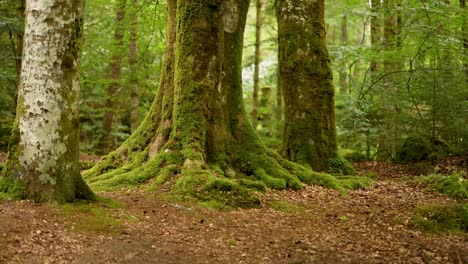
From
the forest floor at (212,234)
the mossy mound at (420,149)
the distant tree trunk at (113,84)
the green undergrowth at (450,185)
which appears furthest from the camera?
the distant tree trunk at (113,84)

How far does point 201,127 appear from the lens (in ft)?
26.6

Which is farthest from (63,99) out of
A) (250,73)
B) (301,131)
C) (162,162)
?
(250,73)

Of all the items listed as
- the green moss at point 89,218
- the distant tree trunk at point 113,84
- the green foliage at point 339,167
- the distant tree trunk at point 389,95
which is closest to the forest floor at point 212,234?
the green moss at point 89,218

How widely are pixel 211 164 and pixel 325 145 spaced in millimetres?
3379

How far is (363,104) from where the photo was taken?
13.8 m

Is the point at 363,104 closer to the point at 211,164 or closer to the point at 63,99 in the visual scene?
the point at 211,164

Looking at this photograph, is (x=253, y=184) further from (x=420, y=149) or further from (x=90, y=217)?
(x=420, y=149)

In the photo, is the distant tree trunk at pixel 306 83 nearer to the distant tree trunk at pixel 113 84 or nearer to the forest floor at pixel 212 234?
the forest floor at pixel 212 234

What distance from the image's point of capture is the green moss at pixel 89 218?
5141 millimetres

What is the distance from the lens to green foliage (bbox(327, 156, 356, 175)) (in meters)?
10.3

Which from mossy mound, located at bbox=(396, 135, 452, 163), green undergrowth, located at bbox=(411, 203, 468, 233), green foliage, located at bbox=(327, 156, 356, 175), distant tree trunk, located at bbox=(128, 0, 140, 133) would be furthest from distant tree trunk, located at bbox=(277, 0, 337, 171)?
distant tree trunk, located at bbox=(128, 0, 140, 133)

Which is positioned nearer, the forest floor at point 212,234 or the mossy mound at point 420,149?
the forest floor at point 212,234

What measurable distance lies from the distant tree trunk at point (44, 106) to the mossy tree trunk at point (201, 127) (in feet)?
7.25

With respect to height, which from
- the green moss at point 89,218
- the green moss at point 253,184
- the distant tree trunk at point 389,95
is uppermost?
the distant tree trunk at point 389,95
